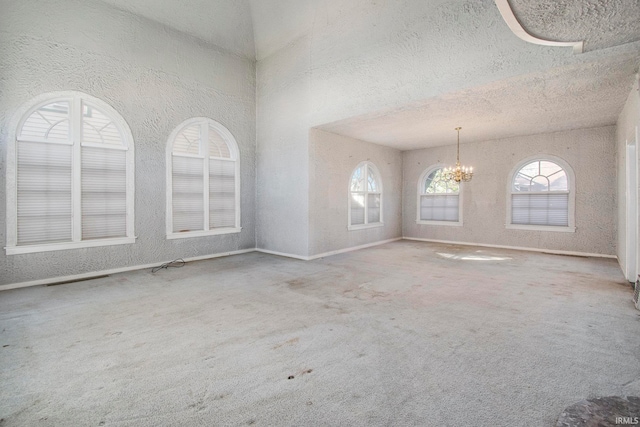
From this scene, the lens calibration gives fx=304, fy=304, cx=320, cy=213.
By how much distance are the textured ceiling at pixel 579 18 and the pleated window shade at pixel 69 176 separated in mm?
5863

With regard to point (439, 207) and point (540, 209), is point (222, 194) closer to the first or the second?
point (439, 207)

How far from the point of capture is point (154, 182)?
570 centimetres

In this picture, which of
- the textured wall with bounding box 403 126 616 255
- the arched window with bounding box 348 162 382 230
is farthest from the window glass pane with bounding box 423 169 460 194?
the arched window with bounding box 348 162 382 230

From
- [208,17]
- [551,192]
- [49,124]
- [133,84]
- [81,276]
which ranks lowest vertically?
[81,276]

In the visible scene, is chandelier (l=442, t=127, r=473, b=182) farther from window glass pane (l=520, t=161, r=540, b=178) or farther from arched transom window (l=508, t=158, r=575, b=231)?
window glass pane (l=520, t=161, r=540, b=178)

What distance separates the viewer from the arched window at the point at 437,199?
8.71m

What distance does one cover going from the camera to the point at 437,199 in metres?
9.03

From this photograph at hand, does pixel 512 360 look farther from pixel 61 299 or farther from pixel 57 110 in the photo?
pixel 57 110

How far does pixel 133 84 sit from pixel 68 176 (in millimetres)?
1909

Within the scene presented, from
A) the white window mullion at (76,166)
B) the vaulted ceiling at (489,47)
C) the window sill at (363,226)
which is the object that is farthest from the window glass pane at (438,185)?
the white window mullion at (76,166)

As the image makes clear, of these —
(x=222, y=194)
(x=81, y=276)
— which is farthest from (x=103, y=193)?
(x=222, y=194)

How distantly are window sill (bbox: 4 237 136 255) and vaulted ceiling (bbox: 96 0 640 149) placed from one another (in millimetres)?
4018

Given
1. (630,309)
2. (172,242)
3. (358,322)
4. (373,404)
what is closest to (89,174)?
(172,242)

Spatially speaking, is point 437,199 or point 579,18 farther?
point 437,199
